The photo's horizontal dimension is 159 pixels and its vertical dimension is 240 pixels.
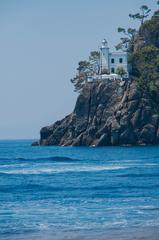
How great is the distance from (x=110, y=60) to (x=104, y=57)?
1471 mm

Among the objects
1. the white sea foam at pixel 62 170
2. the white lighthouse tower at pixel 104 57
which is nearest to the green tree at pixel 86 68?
the white lighthouse tower at pixel 104 57

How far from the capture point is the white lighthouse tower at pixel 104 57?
561ft

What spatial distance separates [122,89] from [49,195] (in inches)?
4124

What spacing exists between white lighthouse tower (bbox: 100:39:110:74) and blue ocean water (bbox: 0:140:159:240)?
83871 millimetres

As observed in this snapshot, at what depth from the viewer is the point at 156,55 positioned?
17388cm

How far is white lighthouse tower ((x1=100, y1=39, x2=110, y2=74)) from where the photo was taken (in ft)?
561

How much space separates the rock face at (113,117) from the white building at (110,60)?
20.3ft

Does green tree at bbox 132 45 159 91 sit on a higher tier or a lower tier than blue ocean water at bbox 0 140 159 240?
higher

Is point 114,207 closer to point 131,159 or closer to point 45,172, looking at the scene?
point 45,172

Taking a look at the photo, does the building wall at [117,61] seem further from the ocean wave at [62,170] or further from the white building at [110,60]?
the ocean wave at [62,170]

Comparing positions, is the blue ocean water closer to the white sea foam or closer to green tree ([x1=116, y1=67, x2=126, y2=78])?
the white sea foam

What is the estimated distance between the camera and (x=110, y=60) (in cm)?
17288

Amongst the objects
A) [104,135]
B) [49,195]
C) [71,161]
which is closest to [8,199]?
[49,195]

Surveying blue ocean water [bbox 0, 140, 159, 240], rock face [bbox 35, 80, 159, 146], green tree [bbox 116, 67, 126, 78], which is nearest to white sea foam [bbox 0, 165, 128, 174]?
blue ocean water [bbox 0, 140, 159, 240]
